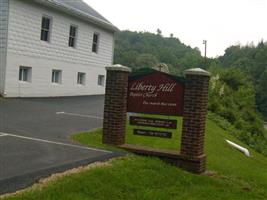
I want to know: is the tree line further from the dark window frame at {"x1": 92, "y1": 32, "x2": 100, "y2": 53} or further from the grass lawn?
the grass lawn

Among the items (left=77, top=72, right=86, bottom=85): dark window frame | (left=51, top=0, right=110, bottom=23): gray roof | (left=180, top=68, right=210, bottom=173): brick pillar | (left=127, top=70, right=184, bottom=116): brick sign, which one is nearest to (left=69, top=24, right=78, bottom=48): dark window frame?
(left=51, top=0, right=110, bottom=23): gray roof

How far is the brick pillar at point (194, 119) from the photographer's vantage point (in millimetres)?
10070

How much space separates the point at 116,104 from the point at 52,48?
1404 cm

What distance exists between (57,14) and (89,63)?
5379 millimetres

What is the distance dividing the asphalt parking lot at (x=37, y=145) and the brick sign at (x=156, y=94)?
5.21ft

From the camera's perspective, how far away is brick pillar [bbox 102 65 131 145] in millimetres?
10938

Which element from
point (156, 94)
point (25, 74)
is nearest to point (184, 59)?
point (25, 74)

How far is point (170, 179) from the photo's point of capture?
879 cm

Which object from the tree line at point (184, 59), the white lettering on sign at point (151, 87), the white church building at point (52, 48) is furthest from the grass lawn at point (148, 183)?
the tree line at point (184, 59)

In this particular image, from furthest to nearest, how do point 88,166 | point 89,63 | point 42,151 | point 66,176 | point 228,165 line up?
point 89,63 < point 228,165 < point 42,151 < point 88,166 < point 66,176

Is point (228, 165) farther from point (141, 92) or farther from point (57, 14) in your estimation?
point (57, 14)

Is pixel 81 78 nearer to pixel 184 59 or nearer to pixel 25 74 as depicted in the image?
pixel 25 74

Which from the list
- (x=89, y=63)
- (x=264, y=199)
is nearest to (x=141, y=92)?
(x=264, y=199)

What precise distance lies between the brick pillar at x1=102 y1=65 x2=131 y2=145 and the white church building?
10318 mm
